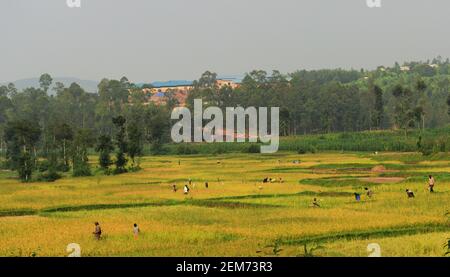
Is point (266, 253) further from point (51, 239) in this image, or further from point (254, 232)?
point (51, 239)

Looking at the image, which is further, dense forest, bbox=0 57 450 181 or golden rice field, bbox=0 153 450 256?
dense forest, bbox=0 57 450 181

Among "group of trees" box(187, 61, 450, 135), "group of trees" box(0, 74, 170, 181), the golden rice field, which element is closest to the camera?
the golden rice field

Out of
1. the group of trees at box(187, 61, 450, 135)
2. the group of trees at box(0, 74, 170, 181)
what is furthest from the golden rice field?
the group of trees at box(187, 61, 450, 135)

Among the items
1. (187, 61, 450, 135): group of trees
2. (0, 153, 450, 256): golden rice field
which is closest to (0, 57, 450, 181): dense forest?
(187, 61, 450, 135): group of trees

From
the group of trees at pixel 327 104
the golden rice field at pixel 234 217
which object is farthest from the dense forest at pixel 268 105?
the golden rice field at pixel 234 217

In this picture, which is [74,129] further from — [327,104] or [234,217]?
[234,217]

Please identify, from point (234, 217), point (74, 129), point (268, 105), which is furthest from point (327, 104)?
point (234, 217)

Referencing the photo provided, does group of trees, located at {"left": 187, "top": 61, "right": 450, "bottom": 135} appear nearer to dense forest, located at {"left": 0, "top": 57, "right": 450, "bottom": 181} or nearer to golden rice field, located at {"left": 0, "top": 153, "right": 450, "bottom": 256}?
dense forest, located at {"left": 0, "top": 57, "right": 450, "bottom": 181}

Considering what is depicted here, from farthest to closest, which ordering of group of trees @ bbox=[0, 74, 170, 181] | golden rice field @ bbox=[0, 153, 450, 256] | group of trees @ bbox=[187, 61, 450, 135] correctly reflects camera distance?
group of trees @ bbox=[187, 61, 450, 135] < group of trees @ bbox=[0, 74, 170, 181] < golden rice field @ bbox=[0, 153, 450, 256]

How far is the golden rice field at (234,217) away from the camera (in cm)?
1894

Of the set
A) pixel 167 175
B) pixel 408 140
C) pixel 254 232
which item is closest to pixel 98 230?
pixel 254 232

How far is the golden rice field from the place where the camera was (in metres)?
18.9

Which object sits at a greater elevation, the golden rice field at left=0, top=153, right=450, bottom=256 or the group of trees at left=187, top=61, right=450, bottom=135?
the group of trees at left=187, top=61, right=450, bottom=135

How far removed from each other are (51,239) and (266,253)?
8.91m
